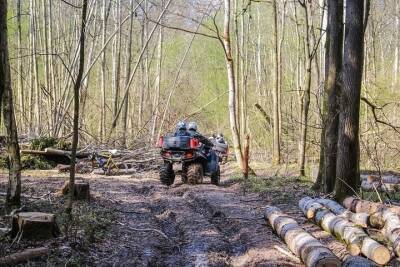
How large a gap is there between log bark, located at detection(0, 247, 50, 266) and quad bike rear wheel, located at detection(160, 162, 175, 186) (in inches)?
287

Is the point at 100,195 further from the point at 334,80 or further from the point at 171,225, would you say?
the point at 334,80

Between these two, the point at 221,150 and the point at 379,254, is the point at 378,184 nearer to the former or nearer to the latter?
the point at 379,254

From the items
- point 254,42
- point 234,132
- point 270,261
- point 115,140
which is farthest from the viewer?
point 254,42

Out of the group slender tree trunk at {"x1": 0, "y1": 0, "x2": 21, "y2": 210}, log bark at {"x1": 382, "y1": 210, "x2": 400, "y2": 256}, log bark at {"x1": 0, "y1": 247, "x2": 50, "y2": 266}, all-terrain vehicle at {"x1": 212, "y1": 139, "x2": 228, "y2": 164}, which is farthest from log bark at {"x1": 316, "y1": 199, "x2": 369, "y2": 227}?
all-terrain vehicle at {"x1": 212, "y1": 139, "x2": 228, "y2": 164}

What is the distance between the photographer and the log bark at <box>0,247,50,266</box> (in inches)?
180

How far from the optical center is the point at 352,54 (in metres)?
8.25

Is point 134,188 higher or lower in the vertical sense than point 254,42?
lower

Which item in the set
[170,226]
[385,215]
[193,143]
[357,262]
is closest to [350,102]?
[385,215]

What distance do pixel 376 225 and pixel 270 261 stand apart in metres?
1.95

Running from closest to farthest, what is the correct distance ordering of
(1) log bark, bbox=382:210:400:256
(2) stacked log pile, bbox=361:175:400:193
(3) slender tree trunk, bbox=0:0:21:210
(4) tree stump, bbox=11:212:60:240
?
(4) tree stump, bbox=11:212:60:240 < (1) log bark, bbox=382:210:400:256 < (3) slender tree trunk, bbox=0:0:21:210 < (2) stacked log pile, bbox=361:175:400:193

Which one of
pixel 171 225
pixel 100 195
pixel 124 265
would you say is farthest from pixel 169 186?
pixel 124 265

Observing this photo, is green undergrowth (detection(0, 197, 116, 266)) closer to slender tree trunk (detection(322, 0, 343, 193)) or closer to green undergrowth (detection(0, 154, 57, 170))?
slender tree trunk (detection(322, 0, 343, 193))

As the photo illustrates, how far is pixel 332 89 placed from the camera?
9.77 meters

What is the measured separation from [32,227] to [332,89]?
630cm
